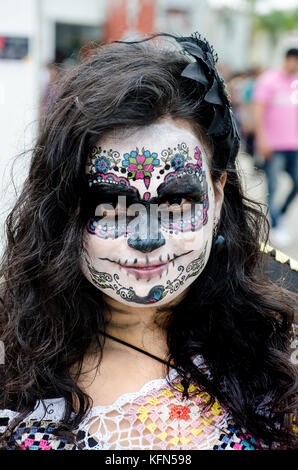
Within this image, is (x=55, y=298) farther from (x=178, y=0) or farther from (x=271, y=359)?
(x=178, y=0)

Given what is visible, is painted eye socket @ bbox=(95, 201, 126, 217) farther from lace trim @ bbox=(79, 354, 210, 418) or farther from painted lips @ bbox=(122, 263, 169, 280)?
lace trim @ bbox=(79, 354, 210, 418)

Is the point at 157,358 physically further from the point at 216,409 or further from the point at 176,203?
the point at 176,203

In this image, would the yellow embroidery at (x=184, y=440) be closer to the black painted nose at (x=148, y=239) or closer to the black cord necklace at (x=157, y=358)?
the black cord necklace at (x=157, y=358)

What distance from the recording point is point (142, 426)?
1.38 metres

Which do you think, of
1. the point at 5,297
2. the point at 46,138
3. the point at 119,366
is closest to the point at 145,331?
the point at 119,366

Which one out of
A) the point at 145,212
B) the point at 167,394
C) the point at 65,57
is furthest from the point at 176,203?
the point at 65,57

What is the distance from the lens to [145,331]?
1.58m

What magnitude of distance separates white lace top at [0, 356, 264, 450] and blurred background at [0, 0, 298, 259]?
2.10 ft

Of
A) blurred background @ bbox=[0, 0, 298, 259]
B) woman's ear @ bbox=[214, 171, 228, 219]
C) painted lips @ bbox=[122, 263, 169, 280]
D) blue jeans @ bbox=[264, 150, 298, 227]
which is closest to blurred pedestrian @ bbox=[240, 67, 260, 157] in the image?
blurred background @ bbox=[0, 0, 298, 259]

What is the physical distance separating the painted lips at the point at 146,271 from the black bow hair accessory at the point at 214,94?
0.35 meters

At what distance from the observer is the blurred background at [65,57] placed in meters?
2.10

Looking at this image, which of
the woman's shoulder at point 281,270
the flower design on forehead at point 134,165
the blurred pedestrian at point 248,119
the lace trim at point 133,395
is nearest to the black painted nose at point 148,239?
the flower design on forehead at point 134,165

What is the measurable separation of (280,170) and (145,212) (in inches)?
163

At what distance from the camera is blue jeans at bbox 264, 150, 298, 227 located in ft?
16.9
